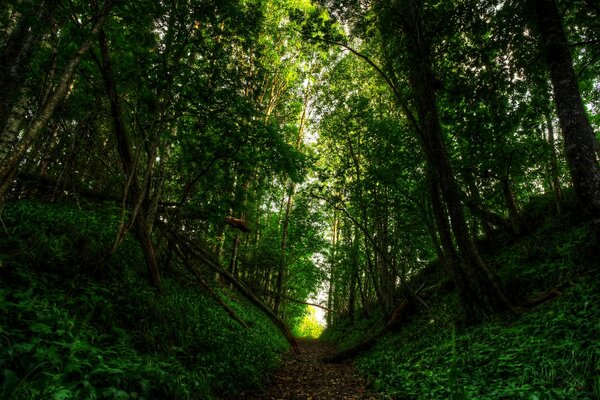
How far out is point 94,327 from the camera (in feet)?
13.0

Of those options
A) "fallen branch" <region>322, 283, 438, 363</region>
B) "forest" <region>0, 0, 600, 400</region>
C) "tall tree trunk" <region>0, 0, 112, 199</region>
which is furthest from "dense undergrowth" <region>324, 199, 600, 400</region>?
"tall tree trunk" <region>0, 0, 112, 199</region>

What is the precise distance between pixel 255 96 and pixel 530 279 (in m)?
7.69

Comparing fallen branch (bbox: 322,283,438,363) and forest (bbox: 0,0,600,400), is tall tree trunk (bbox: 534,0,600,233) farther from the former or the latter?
fallen branch (bbox: 322,283,438,363)

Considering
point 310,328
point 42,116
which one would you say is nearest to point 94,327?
point 42,116

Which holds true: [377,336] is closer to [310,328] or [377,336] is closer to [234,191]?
[234,191]

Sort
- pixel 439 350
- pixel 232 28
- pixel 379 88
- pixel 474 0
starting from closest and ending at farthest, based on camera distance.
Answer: pixel 232 28, pixel 439 350, pixel 474 0, pixel 379 88

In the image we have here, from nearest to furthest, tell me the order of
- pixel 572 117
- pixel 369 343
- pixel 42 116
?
pixel 42 116
pixel 572 117
pixel 369 343

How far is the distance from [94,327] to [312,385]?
4.90m

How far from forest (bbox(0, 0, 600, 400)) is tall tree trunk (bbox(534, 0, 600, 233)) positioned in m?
0.03

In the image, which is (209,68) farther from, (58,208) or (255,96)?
(58,208)

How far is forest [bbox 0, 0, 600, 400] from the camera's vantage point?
380 cm

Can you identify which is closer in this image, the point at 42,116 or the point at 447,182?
the point at 42,116

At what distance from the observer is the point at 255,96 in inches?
234

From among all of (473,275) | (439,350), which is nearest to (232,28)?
(473,275)
